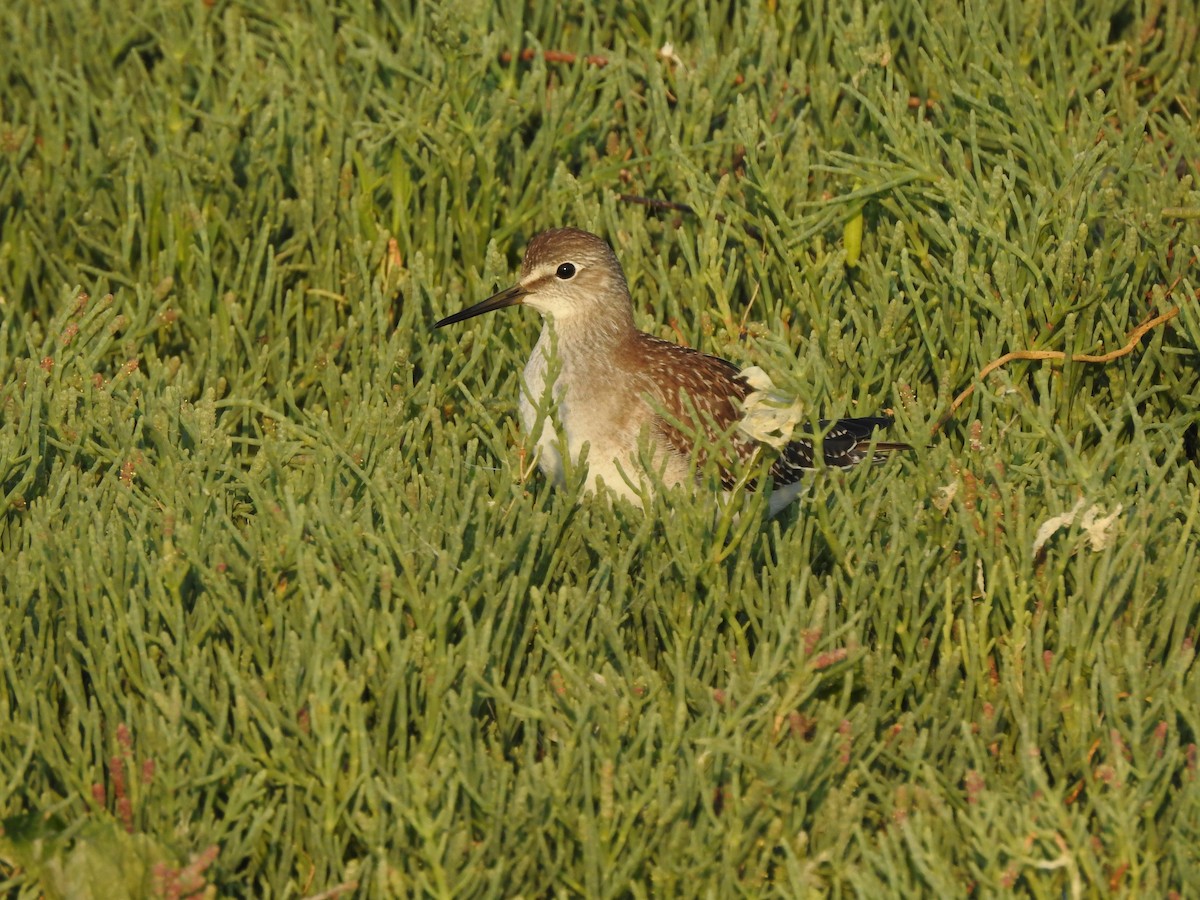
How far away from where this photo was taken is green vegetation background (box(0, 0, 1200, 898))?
377cm

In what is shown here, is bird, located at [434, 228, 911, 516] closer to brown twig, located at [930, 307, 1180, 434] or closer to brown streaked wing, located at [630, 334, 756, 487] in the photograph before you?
brown streaked wing, located at [630, 334, 756, 487]

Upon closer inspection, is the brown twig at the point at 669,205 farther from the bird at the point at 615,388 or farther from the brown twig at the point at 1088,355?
the brown twig at the point at 1088,355

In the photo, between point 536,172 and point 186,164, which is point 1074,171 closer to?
point 536,172

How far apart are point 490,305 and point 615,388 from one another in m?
0.63

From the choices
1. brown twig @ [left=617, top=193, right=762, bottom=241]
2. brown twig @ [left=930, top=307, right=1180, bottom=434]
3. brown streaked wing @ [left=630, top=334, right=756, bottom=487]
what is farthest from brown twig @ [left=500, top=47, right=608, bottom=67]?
brown twig @ [left=930, top=307, right=1180, bottom=434]

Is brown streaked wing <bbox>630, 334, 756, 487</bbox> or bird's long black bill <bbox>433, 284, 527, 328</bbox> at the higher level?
bird's long black bill <bbox>433, 284, 527, 328</bbox>

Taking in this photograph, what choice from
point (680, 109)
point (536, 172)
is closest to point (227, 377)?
point (536, 172)

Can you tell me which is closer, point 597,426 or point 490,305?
point 597,426

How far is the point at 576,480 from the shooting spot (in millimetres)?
4594

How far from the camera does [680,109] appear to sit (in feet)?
21.8

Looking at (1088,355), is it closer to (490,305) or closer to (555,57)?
(490,305)

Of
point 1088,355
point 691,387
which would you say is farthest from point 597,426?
point 1088,355

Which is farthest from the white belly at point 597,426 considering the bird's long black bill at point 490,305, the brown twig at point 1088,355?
the brown twig at point 1088,355

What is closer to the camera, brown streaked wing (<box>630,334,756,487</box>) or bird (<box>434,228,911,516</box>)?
bird (<box>434,228,911,516</box>)
